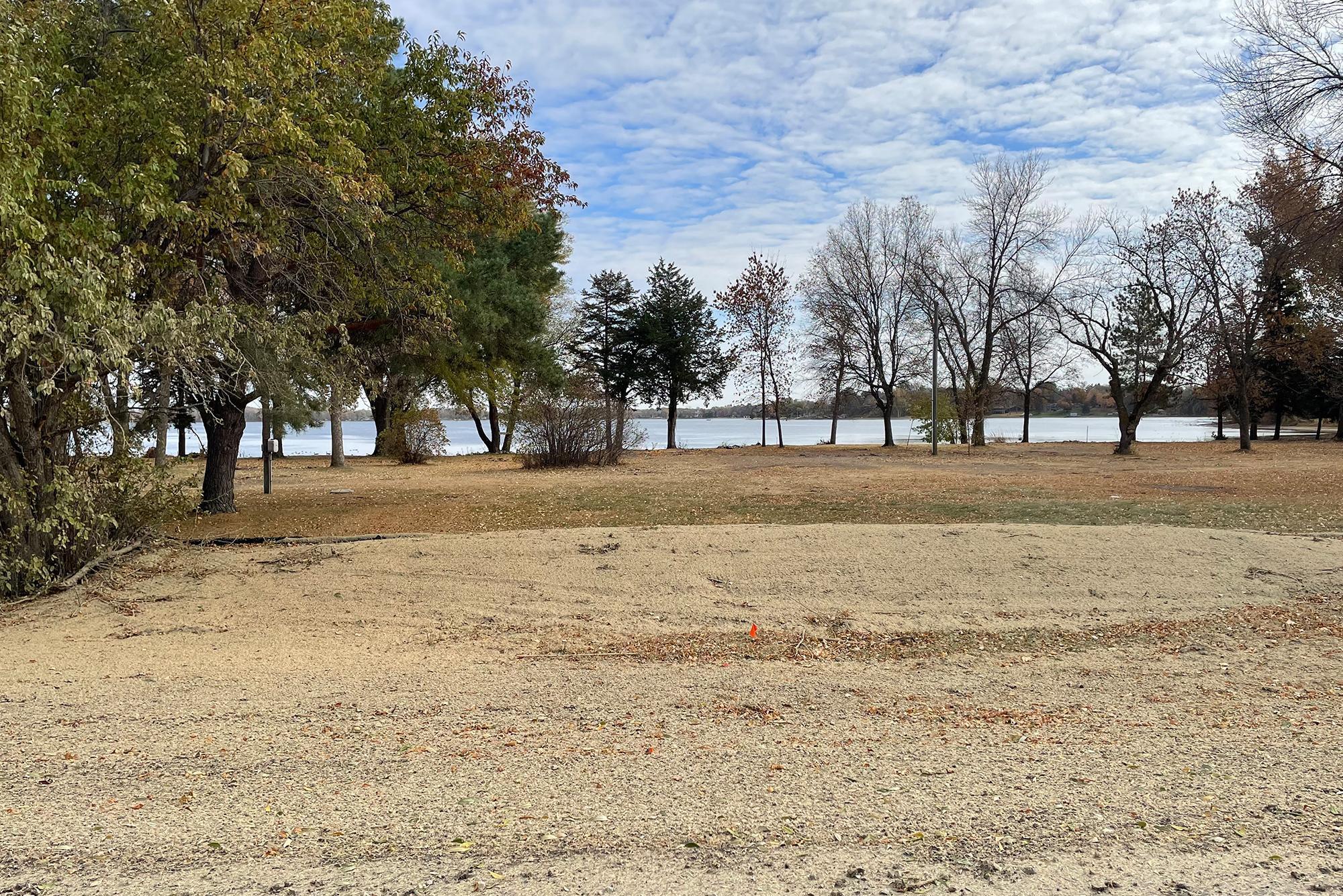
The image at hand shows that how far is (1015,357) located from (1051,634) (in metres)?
42.5

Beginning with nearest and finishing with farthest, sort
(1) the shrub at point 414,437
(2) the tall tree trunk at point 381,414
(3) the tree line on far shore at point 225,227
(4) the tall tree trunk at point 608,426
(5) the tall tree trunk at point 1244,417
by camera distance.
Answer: (3) the tree line on far shore at point 225,227 < (4) the tall tree trunk at point 608,426 < (1) the shrub at point 414,437 < (2) the tall tree trunk at point 381,414 < (5) the tall tree trunk at point 1244,417

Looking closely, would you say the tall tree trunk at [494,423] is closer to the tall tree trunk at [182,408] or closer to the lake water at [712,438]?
the lake water at [712,438]

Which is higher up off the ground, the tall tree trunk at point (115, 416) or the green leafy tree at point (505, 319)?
the green leafy tree at point (505, 319)

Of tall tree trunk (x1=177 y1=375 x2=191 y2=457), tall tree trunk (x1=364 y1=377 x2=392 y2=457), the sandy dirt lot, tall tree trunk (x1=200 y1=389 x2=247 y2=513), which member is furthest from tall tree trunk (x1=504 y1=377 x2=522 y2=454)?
the sandy dirt lot

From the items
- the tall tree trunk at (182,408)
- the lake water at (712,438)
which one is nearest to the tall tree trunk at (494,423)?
the lake water at (712,438)

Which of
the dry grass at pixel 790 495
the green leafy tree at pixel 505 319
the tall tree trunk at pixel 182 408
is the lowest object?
the dry grass at pixel 790 495

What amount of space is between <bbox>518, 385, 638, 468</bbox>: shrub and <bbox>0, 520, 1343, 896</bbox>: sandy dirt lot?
14493 millimetres

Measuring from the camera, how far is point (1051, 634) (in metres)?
7.20

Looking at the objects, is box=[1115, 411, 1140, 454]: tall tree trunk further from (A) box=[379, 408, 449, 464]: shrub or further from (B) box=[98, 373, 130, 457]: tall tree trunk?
(B) box=[98, 373, 130, 457]: tall tree trunk

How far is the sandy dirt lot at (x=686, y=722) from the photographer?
3062 millimetres

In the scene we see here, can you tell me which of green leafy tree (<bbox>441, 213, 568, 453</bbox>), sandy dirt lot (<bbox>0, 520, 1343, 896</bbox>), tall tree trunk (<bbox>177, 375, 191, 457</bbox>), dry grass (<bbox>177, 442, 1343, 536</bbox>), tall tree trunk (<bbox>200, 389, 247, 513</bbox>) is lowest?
sandy dirt lot (<bbox>0, 520, 1343, 896</bbox>)

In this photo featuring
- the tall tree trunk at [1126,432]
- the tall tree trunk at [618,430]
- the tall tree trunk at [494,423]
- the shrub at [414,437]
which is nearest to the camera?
the tall tree trunk at [618,430]

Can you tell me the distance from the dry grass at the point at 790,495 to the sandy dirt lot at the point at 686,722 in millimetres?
2615

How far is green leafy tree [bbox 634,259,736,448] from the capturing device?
4297 centimetres
